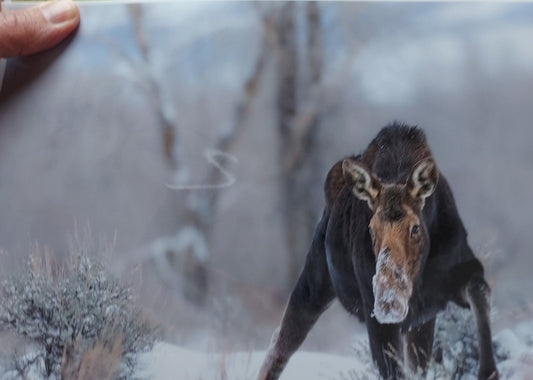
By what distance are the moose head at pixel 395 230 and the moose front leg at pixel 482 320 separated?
75 mm

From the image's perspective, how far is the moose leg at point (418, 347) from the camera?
0.87m

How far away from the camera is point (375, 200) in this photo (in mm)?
917

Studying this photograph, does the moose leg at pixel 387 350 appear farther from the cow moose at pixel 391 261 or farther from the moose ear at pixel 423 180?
the moose ear at pixel 423 180

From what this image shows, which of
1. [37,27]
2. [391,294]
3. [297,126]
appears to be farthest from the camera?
[37,27]

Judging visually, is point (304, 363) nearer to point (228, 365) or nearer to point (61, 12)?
point (228, 365)

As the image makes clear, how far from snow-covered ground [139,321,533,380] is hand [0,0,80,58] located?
0.54m

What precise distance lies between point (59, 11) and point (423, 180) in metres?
0.65

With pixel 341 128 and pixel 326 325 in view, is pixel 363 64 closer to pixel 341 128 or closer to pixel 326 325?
pixel 341 128

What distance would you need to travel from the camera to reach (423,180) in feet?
3.00

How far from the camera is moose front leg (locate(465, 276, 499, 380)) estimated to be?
33.7 inches

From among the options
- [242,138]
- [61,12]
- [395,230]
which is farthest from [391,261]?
[61,12]

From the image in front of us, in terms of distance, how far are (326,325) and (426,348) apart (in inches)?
5.3

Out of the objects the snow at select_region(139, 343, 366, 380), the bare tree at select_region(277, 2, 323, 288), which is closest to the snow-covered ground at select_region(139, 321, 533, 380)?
the snow at select_region(139, 343, 366, 380)

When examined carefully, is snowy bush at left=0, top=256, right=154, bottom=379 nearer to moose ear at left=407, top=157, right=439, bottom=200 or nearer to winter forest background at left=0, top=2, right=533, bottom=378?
winter forest background at left=0, top=2, right=533, bottom=378
